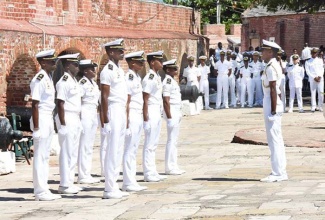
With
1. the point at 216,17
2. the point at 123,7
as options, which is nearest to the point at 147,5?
the point at 123,7

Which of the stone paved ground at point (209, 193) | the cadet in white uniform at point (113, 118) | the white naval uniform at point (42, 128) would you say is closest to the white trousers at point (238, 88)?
the stone paved ground at point (209, 193)

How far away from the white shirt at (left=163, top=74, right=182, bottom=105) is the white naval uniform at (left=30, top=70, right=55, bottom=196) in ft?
9.57

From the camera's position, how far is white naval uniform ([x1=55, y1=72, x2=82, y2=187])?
14.5 meters

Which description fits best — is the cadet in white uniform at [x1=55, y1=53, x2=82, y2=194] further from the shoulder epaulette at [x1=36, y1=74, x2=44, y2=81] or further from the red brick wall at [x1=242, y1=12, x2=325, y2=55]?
the red brick wall at [x1=242, y1=12, x2=325, y2=55]

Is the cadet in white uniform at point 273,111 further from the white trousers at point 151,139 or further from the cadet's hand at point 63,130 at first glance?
the cadet's hand at point 63,130

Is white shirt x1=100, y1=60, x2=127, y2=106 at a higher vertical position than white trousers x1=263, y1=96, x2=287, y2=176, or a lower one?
higher

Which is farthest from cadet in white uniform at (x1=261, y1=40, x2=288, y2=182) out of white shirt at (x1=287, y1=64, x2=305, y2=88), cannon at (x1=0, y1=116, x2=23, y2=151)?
white shirt at (x1=287, y1=64, x2=305, y2=88)

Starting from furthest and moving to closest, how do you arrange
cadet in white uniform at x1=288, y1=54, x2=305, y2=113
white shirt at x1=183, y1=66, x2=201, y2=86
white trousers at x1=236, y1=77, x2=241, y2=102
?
white trousers at x1=236, y1=77, x2=241, y2=102 < white shirt at x1=183, y1=66, x2=201, y2=86 < cadet in white uniform at x1=288, y1=54, x2=305, y2=113

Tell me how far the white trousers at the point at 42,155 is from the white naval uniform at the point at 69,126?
53 centimetres

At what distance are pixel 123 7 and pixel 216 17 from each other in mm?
38604

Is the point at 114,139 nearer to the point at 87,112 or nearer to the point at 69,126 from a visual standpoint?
the point at 69,126

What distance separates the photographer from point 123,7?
32250 mm

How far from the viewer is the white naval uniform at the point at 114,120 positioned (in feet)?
45.0

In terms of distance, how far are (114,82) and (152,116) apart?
193 centimetres
